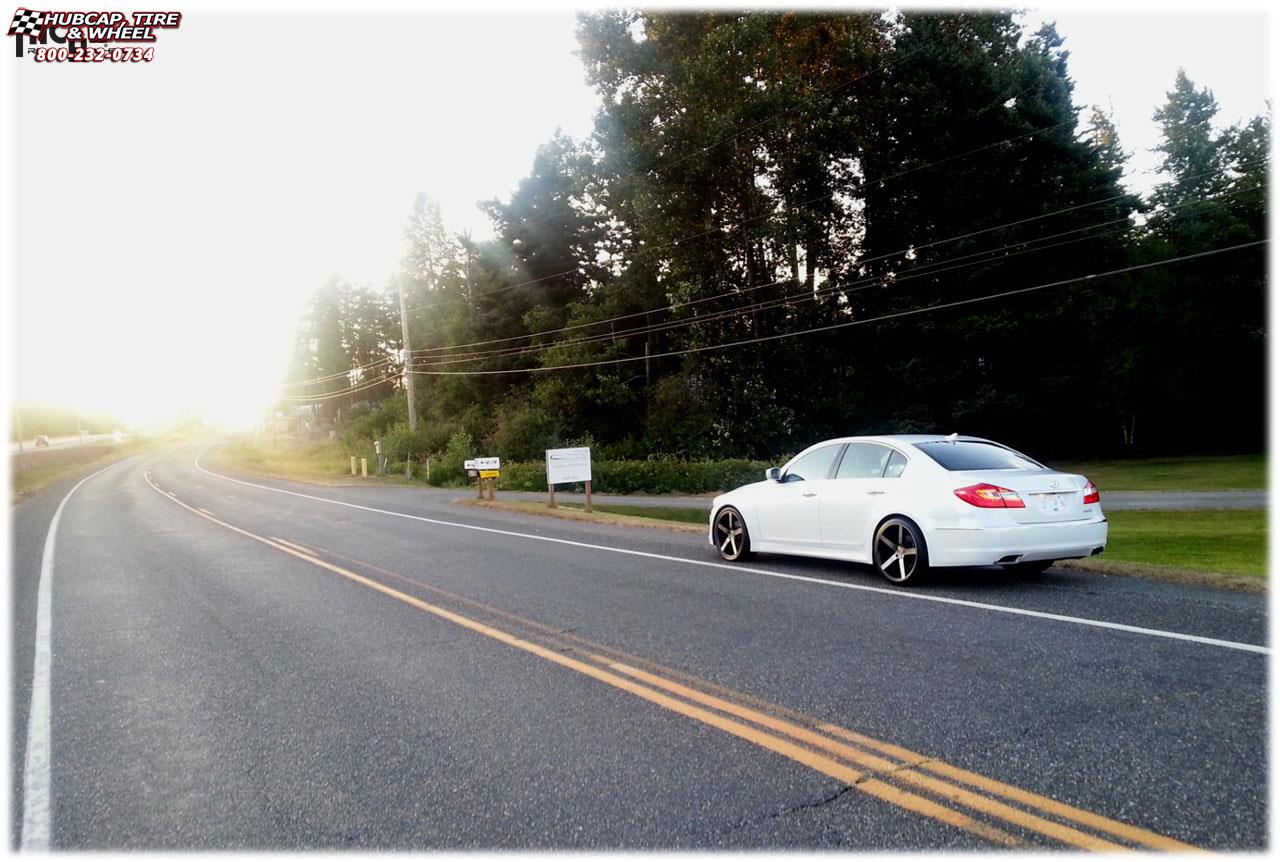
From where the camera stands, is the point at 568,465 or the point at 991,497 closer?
the point at 991,497

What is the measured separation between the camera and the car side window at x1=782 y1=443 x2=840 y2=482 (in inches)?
382

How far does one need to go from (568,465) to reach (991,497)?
1315 centimetres

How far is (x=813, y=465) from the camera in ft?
32.6

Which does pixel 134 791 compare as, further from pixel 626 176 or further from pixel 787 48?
pixel 787 48

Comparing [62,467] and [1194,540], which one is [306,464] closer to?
[62,467]

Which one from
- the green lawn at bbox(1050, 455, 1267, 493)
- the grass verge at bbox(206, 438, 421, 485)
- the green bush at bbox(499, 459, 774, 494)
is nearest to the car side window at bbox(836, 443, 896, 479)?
the green lawn at bbox(1050, 455, 1267, 493)

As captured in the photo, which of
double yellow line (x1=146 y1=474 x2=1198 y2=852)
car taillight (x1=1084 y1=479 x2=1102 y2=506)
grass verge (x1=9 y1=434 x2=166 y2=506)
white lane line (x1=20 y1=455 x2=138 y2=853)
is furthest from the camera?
grass verge (x1=9 y1=434 x2=166 y2=506)

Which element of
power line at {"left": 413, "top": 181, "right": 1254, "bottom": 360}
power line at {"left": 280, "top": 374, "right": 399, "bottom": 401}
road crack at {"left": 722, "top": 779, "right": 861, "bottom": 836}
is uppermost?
power line at {"left": 413, "top": 181, "right": 1254, "bottom": 360}

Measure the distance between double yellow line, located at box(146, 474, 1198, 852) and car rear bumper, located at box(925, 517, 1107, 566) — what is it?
146 inches

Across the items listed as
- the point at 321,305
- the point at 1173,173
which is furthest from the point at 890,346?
the point at 321,305

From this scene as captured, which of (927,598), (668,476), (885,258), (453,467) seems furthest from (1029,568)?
(453,467)

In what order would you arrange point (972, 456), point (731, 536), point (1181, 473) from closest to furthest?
point (972, 456), point (731, 536), point (1181, 473)

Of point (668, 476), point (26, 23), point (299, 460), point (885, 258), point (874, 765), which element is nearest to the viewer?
point (874, 765)

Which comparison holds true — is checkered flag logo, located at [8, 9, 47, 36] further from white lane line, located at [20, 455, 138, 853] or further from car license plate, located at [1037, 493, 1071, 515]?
car license plate, located at [1037, 493, 1071, 515]
